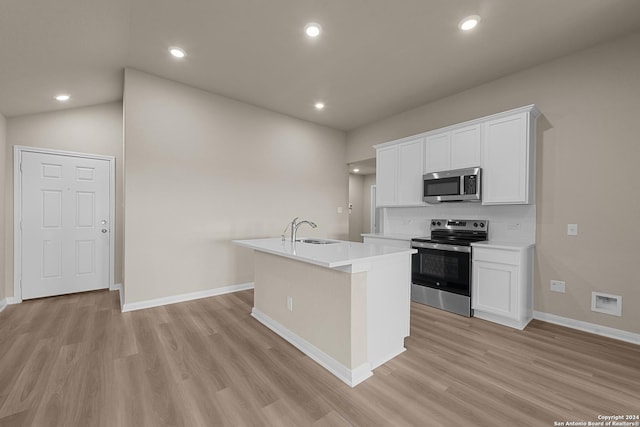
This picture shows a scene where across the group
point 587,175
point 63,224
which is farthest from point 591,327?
point 63,224

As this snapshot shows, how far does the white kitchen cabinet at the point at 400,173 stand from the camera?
13.0 ft

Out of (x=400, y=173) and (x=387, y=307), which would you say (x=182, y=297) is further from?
(x=400, y=173)

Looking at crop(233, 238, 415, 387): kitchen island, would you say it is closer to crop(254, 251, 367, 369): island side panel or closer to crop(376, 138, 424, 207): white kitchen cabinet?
crop(254, 251, 367, 369): island side panel

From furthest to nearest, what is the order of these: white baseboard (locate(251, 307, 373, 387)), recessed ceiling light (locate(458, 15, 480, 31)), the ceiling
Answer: recessed ceiling light (locate(458, 15, 480, 31))
the ceiling
white baseboard (locate(251, 307, 373, 387))

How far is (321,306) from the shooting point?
220 cm

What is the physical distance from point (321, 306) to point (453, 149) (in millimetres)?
2694

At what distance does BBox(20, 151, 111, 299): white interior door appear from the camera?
3.63 meters

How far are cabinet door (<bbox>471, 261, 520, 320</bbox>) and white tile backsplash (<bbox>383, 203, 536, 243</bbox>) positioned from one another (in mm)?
588

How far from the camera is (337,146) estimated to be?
5.62 metres

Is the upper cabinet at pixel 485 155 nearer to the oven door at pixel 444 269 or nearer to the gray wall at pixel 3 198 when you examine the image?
the oven door at pixel 444 269

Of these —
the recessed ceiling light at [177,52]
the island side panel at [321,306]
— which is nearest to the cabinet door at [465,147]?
the island side panel at [321,306]

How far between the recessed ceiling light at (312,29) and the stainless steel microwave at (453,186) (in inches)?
89.0

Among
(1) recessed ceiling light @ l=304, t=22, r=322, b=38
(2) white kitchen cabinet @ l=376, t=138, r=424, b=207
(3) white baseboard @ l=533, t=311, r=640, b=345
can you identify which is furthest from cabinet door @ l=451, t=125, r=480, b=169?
(1) recessed ceiling light @ l=304, t=22, r=322, b=38

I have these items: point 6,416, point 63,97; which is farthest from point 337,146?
point 6,416
